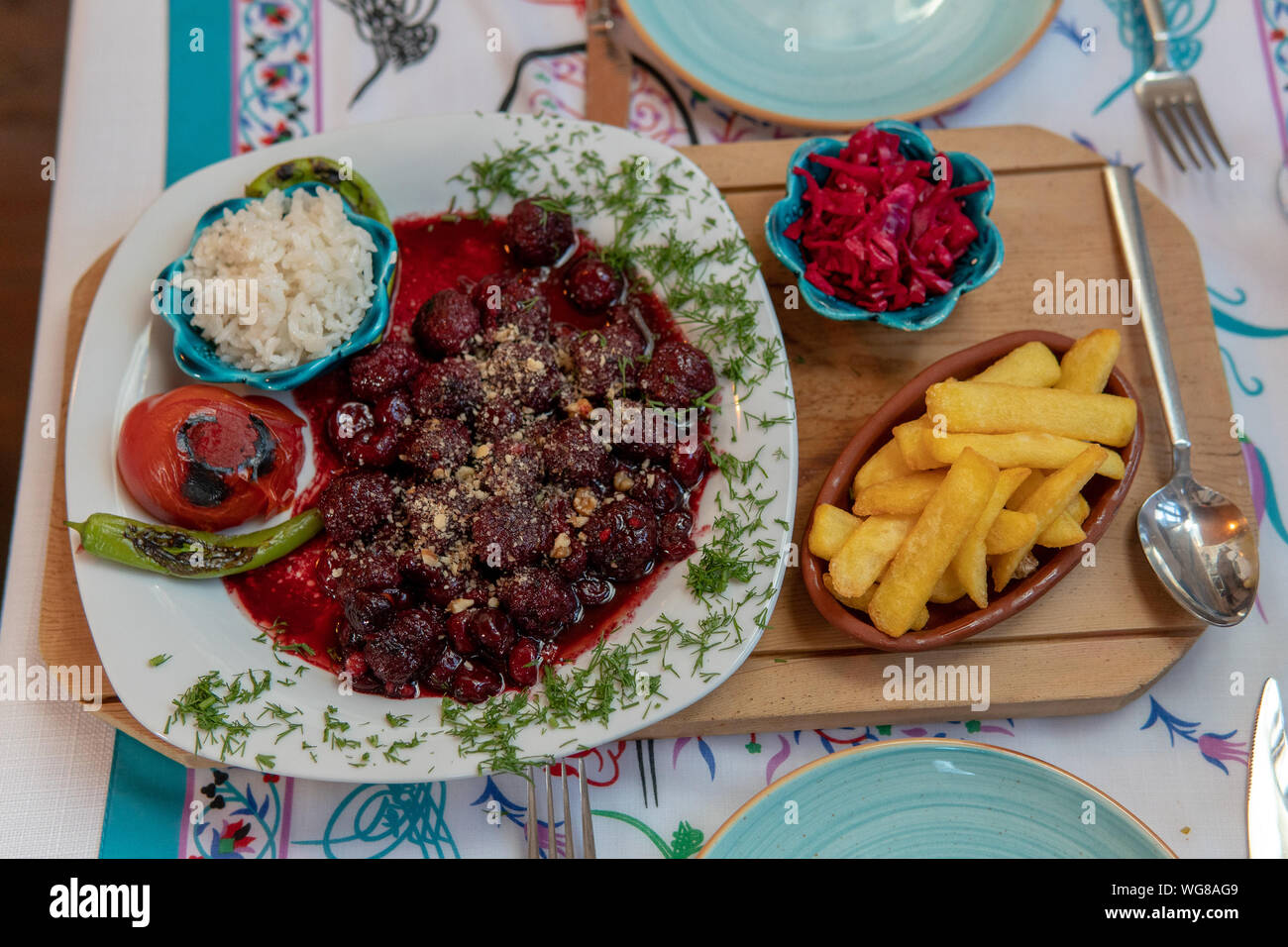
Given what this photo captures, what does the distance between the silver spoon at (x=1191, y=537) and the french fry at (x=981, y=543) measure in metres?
0.65

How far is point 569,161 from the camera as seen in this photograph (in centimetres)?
304

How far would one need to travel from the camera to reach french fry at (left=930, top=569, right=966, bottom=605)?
2.58m

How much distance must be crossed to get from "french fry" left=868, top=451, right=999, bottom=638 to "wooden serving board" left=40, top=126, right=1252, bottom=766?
35cm

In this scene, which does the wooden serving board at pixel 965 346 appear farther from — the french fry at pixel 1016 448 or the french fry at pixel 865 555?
the french fry at pixel 1016 448

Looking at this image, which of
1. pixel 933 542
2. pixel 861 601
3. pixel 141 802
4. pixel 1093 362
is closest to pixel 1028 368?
pixel 1093 362

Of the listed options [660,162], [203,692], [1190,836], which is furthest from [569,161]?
[1190,836]

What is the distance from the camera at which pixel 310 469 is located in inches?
117

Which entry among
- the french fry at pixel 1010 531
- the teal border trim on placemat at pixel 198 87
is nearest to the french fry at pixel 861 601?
the french fry at pixel 1010 531

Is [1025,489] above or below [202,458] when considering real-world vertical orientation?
below

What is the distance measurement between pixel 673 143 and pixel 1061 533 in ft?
6.21

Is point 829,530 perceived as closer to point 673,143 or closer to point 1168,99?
point 673,143

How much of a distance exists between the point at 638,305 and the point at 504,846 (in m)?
1.76

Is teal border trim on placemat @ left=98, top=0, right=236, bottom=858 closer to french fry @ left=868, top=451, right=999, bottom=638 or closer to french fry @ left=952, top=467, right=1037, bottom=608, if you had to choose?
french fry @ left=868, top=451, right=999, bottom=638

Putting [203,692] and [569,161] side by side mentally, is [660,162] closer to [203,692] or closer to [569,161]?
[569,161]
